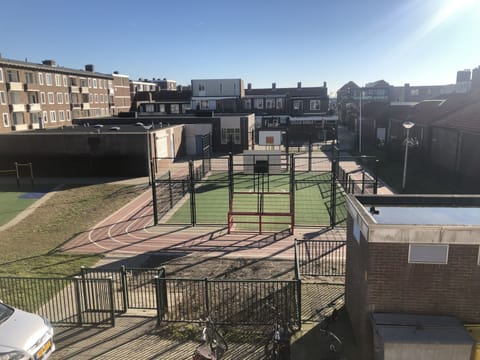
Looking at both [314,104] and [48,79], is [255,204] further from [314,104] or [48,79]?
[48,79]

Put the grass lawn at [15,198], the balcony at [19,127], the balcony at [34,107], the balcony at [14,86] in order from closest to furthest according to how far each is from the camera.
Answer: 1. the grass lawn at [15,198]
2. the balcony at [14,86]
3. the balcony at [19,127]
4. the balcony at [34,107]

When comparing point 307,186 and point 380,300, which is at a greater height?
point 380,300

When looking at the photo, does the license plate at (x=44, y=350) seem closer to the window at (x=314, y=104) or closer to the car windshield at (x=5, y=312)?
the car windshield at (x=5, y=312)

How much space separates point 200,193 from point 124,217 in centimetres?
708

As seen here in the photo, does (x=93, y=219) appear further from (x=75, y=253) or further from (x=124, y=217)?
(x=75, y=253)

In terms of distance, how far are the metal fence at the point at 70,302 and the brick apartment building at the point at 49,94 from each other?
44892mm

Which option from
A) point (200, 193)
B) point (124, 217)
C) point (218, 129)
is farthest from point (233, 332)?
point (218, 129)

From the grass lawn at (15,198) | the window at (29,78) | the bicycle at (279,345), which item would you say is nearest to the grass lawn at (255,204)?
the grass lawn at (15,198)

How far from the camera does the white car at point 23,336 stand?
776cm

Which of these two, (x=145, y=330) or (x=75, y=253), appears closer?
(x=145, y=330)

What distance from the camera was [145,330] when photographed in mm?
9953

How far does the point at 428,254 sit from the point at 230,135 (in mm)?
42442

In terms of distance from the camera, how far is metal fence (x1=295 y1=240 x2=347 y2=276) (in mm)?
13859

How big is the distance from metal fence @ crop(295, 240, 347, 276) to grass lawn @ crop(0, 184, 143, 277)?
820cm
